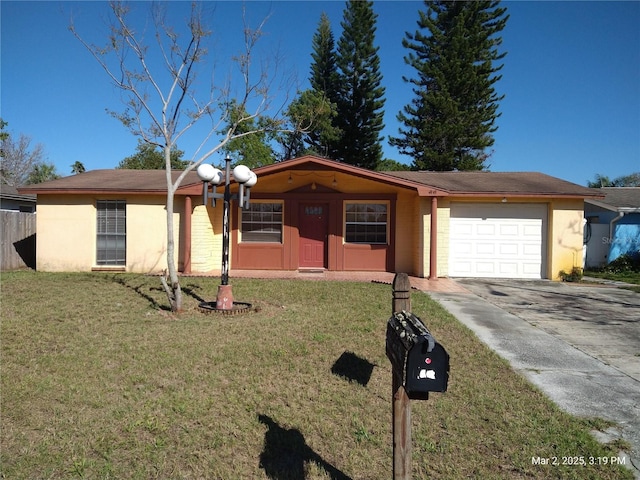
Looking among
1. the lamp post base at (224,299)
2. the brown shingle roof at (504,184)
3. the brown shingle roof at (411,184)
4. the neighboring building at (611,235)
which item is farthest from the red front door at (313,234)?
the neighboring building at (611,235)

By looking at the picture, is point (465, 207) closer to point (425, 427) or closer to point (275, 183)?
point (275, 183)

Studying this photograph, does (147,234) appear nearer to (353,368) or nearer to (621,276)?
(353,368)

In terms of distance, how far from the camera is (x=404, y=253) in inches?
488

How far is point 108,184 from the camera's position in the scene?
12047 millimetres

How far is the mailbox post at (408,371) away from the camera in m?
1.91

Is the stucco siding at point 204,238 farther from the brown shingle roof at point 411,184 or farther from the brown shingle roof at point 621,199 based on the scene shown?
the brown shingle roof at point 621,199

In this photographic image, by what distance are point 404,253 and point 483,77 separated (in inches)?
746

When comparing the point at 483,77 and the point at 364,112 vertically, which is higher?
the point at 483,77

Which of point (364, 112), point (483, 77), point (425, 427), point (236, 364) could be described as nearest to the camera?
point (425, 427)

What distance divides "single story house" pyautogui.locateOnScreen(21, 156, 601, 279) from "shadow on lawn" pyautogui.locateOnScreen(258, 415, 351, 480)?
843 cm

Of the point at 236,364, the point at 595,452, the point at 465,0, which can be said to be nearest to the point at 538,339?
the point at 595,452

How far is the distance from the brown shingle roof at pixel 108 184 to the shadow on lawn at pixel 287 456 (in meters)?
9.15

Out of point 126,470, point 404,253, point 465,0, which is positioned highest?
point 465,0

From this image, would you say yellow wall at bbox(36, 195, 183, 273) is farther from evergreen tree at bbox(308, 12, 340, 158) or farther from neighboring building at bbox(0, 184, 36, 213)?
evergreen tree at bbox(308, 12, 340, 158)
